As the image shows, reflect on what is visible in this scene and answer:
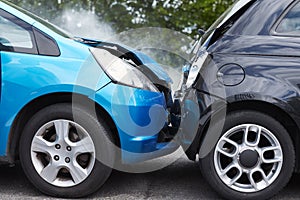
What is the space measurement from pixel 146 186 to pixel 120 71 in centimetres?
103

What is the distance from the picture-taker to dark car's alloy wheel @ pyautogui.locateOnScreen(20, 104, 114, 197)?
3.48m

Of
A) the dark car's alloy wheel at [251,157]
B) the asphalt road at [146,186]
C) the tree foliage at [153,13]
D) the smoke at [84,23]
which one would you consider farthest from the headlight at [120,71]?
the tree foliage at [153,13]

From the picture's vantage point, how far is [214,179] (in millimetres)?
3514

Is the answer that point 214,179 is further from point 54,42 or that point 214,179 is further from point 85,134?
point 54,42

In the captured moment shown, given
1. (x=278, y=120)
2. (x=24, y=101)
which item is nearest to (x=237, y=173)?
(x=278, y=120)

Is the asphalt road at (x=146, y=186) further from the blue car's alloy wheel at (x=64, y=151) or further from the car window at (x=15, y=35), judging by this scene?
the car window at (x=15, y=35)

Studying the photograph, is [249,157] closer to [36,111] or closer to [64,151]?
[64,151]

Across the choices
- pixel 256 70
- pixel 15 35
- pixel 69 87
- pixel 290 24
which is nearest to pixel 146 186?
pixel 69 87

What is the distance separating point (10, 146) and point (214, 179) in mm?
1568

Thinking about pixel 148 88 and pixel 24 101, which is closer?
pixel 24 101

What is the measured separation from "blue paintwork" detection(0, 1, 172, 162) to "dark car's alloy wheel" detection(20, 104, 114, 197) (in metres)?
0.14

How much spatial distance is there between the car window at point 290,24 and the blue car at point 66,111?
1.14 metres

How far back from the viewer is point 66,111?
3506 mm

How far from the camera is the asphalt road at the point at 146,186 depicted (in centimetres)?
370
